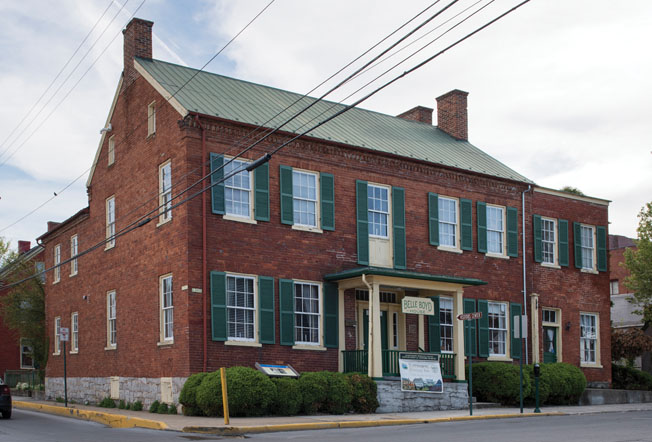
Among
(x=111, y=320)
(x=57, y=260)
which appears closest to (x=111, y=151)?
(x=111, y=320)

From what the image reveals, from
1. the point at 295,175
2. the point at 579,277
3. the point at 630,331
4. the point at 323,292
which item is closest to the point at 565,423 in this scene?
the point at 323,292

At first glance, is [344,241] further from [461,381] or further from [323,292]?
[461,381]

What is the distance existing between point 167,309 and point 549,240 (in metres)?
15.3

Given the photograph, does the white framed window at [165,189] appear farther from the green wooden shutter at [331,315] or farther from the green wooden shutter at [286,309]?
the green wooden shutter at [331,315]

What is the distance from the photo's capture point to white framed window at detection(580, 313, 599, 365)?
3006 centimetres

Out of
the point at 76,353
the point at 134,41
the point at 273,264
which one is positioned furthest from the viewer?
the point at 76,353

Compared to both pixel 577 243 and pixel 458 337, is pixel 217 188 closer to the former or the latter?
pixel 458 337

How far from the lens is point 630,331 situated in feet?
112

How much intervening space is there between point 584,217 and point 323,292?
42.8 ft

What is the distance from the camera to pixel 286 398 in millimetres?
19516

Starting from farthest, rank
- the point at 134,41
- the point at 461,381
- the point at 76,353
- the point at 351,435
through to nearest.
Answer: the point at 76,353 → the point at 134,41 → the point at 461,381 → the point at 351,435

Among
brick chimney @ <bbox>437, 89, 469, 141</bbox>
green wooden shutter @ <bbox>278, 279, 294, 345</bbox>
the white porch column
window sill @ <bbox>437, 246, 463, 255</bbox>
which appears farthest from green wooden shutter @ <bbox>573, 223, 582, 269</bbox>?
green wooden shutter @ <bbox>278, 279, 294, 345</bbox>

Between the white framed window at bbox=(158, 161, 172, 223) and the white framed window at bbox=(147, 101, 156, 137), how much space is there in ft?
4.87

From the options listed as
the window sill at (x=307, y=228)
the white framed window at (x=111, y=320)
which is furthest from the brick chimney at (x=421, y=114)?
the white framed window at (x=111, y=320)
